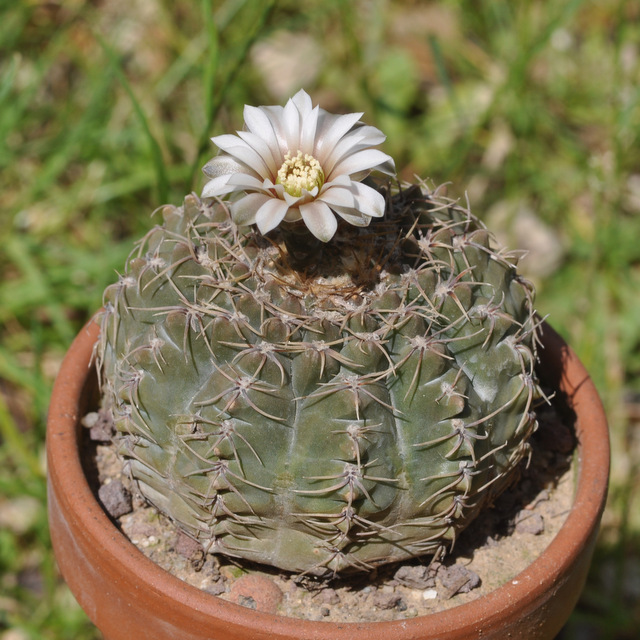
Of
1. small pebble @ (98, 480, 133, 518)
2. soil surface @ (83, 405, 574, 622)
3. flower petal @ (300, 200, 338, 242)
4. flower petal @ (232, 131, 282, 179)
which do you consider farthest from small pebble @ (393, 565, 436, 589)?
flower petal @ (232, 131, 282, 179)

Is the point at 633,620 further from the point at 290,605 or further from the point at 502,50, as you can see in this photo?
the point at 502,50

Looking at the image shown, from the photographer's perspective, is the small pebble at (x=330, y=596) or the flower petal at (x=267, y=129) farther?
the small pebble at (x=330, y=596)

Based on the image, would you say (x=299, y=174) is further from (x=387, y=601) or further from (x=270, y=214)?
(x=387, y=601)

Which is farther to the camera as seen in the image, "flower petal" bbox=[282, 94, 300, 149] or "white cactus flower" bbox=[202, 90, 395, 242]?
"flower petal" bbox=[282, 94, 300, 149]

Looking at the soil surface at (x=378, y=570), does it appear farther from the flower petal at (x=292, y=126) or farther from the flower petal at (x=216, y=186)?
the flower petal at (x=292, y=126)

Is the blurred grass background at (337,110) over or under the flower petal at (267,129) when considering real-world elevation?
under

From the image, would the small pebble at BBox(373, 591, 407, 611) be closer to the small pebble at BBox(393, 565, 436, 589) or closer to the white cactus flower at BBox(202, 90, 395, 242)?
the small pebble at BBox(393, 565, 436, 589)

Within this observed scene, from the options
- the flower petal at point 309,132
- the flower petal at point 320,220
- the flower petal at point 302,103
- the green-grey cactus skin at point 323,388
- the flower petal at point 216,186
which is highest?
the flower petal at point 302,103

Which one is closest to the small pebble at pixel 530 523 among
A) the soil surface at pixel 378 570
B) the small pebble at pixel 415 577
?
the soil surface at pixel 378 570
